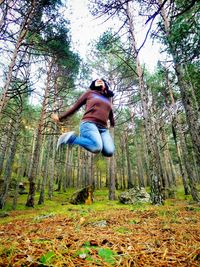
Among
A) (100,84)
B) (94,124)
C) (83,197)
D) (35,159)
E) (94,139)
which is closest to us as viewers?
(94,139)

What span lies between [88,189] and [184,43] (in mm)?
10070

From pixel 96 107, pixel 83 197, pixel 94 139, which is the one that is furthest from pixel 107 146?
pixel 83 197

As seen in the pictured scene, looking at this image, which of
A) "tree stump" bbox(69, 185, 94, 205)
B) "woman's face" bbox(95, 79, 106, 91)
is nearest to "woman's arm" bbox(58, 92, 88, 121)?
"woman's face" bbox(95, 79, 106, 91)

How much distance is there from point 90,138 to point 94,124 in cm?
31

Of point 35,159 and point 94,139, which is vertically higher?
point 35,159

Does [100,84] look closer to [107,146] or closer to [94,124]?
[94,124]

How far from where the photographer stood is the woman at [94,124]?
3.25 m

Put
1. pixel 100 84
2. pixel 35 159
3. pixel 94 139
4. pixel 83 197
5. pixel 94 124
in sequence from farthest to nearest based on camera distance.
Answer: pixel 83 197 < pixel 35 159 < pixel 100 84 < pixel 94 124 < pixel 94 139

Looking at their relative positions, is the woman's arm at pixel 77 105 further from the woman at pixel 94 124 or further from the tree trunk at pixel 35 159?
the tree trunk at pixel 35 159

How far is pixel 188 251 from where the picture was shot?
2.07m

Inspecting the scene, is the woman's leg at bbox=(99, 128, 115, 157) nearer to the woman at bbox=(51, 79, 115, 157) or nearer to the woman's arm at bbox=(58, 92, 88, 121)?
the woman at bbox=(51, 79, 115, 157)

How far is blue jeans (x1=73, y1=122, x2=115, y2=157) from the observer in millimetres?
3219

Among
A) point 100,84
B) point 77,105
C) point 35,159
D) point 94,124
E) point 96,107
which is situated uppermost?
point 35,159

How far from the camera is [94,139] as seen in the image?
3223mm
